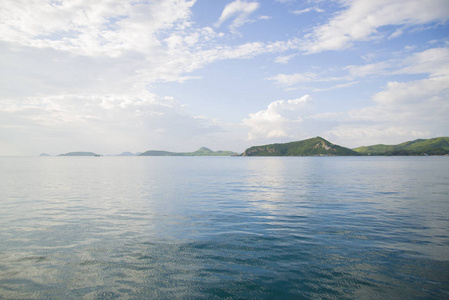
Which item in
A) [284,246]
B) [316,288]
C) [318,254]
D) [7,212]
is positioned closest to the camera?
[316,288]

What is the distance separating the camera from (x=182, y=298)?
11.1 metres

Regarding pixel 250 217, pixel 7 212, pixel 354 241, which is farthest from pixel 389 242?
pixel 7 212

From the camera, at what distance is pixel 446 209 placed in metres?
29.8

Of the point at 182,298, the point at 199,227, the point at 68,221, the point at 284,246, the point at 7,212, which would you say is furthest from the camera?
the point at 7,212

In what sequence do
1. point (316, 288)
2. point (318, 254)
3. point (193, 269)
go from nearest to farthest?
point (316, 288), point (193, 269), point (318, 254)

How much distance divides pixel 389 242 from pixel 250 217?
12884mm

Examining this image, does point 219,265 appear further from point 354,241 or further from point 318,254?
point 354,241

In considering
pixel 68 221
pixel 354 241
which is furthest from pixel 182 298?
pixel 68 221

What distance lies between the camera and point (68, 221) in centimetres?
2559

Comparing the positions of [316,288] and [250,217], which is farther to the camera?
[250,217]

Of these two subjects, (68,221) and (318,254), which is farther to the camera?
(68,221)

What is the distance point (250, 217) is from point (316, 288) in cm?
1520

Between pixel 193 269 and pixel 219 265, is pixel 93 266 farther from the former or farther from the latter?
pixel 219 265

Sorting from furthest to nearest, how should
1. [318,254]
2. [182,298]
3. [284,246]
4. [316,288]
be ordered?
1. [284,246]
2. [318,254]
3. [316,288]
4. [182,298]
